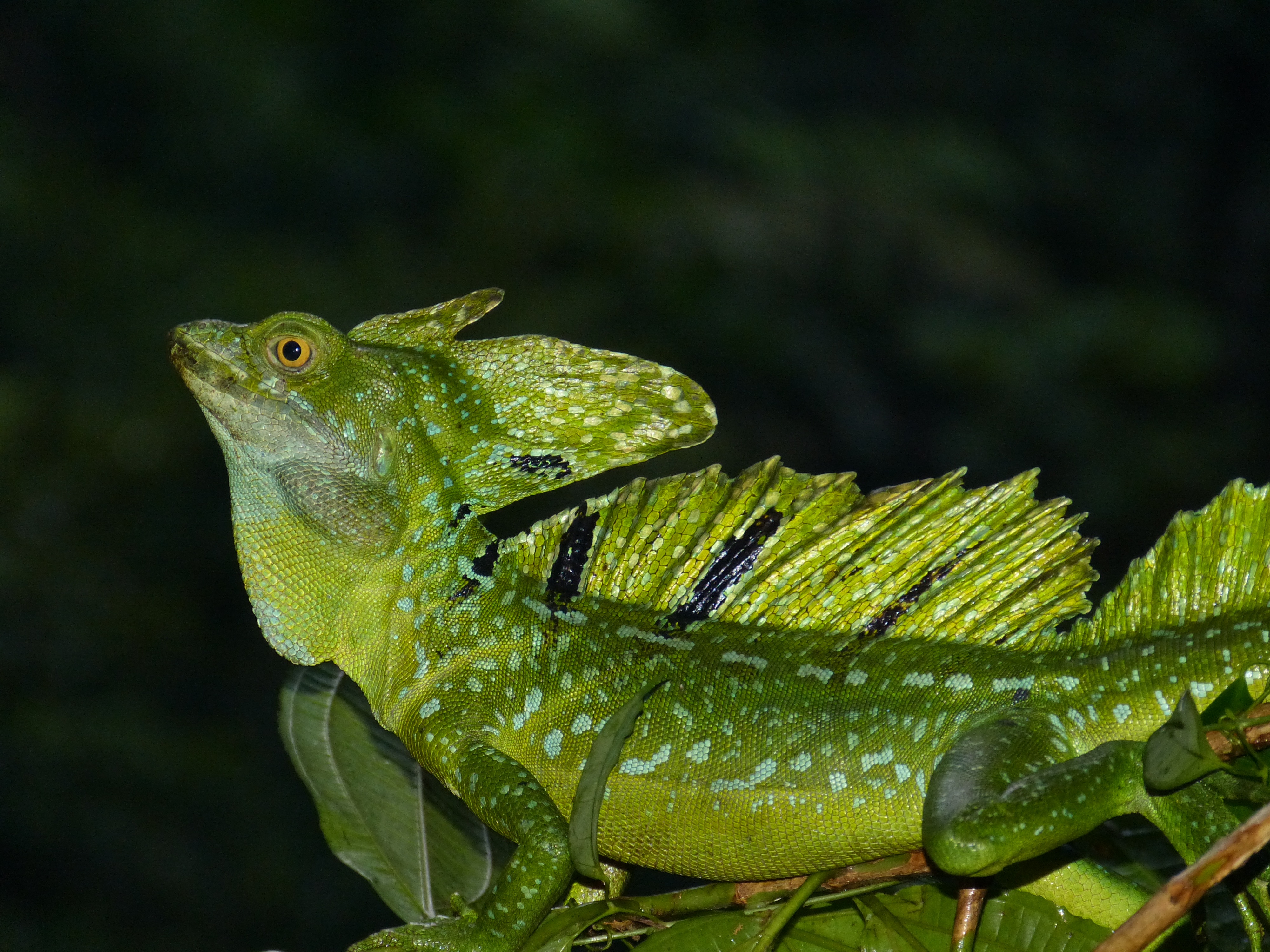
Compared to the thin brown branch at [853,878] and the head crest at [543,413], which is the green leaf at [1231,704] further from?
the head crest at [543,413]

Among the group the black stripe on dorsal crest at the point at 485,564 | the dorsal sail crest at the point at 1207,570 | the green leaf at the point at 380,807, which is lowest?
the green leaf at the point at 380,807

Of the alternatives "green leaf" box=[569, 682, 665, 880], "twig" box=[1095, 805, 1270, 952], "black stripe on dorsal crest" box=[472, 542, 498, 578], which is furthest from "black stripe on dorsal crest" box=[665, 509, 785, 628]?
"twig" box=[1095, 805, 1270, 952]

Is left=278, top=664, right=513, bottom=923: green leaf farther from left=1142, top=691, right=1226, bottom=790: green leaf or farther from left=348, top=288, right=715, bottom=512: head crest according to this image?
left=1142, top=691, right=1226, bottom=790: green leaf

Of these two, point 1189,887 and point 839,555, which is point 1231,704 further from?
point 839,555

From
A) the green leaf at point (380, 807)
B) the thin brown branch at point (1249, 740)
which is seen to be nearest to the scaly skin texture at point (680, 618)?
the thin brown branch at point (1249, 740)

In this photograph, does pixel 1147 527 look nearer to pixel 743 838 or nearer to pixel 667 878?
pixel 667 878

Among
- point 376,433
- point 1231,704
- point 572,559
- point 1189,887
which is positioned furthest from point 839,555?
point 1189,887
